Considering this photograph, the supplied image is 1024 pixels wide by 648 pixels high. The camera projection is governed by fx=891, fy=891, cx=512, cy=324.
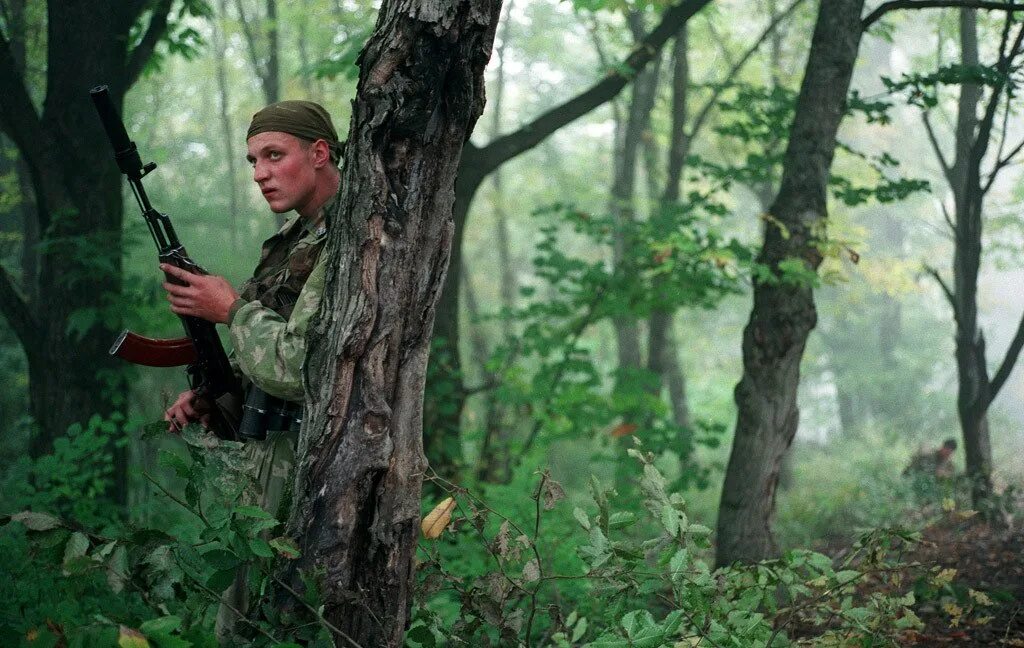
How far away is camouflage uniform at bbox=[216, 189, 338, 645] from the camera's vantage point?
2.69 m

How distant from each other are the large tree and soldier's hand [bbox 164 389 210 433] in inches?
129

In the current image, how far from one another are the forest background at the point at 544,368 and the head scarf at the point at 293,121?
3.05ft

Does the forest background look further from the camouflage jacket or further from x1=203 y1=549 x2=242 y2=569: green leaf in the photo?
the camouflage jacket

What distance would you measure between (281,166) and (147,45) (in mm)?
4243

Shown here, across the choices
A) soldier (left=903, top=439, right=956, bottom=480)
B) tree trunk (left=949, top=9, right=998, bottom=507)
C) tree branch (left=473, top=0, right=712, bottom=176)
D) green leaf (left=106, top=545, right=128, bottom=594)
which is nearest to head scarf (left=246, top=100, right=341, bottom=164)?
green leaf (left=106, top=545, right=128, bottom=594)

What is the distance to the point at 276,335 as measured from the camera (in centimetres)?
269

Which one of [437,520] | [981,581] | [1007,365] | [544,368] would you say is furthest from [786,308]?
[437,520]

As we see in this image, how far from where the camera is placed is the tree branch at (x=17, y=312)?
611cm

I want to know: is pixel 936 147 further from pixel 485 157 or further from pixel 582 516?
pixel 582 516

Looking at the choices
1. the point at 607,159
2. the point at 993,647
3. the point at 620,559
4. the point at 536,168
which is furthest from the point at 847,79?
the point at 607,159

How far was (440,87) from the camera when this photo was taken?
95.2 inches

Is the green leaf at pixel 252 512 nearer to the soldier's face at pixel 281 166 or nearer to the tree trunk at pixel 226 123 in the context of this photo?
the soldier's face at pixel 281 166

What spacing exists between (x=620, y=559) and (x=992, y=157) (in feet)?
124

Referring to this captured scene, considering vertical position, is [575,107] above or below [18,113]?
above
